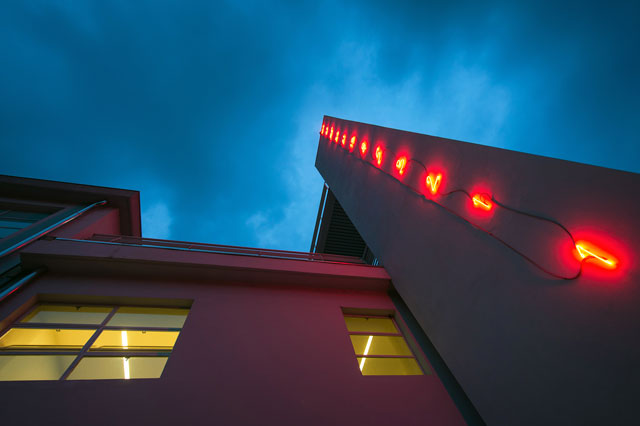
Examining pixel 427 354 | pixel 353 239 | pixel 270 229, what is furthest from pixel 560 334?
pixel 270 229

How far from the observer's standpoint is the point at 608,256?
2.12 m

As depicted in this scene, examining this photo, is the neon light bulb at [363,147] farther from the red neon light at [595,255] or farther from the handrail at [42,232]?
the handrail at [42,232]

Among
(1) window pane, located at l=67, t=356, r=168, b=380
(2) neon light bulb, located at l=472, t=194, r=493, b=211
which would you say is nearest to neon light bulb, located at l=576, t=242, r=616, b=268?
(2) neon light bulb, located at l=472, t=194, r=493, b=211

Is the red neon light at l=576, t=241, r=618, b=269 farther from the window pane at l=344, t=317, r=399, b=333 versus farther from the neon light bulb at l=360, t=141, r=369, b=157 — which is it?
the neon light bulb at l=360, t=141, r=369, b=157

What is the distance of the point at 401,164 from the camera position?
6.21 metres

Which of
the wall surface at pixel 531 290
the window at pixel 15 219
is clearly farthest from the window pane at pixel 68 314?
the wall surface at pixel 531 290

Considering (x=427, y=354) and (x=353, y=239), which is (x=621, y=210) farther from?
(x=353, y=239)

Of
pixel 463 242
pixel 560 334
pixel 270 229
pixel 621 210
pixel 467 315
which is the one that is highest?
pixel 621 210

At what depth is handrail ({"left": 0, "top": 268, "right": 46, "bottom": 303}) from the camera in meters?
3.85

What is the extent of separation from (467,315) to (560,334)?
3.77 ft

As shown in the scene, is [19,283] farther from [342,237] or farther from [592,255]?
[342,237]

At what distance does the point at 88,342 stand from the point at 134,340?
1.87ft

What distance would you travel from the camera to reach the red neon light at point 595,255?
2.09 m

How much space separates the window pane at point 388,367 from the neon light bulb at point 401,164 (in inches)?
158
